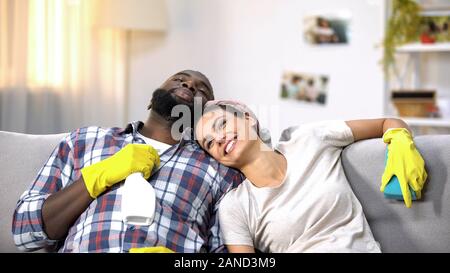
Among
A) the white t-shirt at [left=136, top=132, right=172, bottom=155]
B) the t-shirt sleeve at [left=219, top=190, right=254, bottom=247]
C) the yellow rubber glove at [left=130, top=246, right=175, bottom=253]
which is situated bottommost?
the yellow rubber glove at [left=130, top=246, right=175, bottom=253]

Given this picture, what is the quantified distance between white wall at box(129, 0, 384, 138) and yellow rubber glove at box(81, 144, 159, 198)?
6.16 feet

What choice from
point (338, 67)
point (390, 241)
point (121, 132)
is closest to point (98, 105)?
point (338, 67)

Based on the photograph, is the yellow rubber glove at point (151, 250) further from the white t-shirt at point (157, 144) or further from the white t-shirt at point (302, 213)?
the white t-shirt at point (157, 144)

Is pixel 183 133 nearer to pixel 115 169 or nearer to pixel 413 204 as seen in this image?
pixel 115 169

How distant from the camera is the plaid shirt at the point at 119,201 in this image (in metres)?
1.36

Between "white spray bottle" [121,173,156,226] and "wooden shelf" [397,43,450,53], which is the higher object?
"wooden shelf" [397,43,450,53]

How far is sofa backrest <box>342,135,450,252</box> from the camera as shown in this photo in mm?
1428

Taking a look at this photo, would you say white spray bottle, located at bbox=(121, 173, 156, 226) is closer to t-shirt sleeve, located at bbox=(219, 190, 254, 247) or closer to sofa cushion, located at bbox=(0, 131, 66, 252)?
t-shirt sleeve, located at bbox=(219, 190, 254, 247)

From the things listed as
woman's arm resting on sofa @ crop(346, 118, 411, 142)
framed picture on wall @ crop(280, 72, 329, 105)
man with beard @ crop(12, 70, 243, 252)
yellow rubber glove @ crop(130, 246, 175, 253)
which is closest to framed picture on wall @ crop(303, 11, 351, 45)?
framed picture on wall @ crop(280, 72, 329, 105)

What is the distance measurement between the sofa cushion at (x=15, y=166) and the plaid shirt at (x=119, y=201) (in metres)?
0.09

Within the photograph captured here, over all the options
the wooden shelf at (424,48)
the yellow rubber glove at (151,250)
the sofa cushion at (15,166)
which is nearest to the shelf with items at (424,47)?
the wooden shelf at (424,48)

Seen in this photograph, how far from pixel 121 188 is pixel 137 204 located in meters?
0.08

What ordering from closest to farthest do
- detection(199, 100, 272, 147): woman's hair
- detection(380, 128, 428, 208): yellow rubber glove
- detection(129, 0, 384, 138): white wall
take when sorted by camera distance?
1. detection(380, 128, 428, 208): yellow rubber glove
2. detection(199, 100, 272, 147): woman's hair
3. detection(129, 0, 384, 138): white wall

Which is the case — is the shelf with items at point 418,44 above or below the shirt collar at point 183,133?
above
